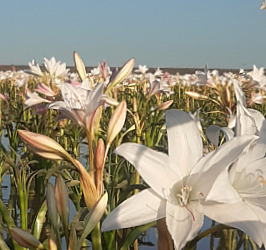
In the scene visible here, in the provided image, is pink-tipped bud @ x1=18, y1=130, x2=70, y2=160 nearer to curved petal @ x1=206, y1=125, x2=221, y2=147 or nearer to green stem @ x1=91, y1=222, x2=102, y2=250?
green stem @ x1=91, y1=222, x2=102, y2=250

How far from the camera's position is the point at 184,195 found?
2.86 feet

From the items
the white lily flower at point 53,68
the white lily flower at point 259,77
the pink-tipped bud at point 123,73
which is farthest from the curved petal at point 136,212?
the white lily flower at point 259,77

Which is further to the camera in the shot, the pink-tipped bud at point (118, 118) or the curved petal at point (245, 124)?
the pink-tipped bud at point (118, 118)

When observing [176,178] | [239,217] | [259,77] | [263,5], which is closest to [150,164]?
[176,178]

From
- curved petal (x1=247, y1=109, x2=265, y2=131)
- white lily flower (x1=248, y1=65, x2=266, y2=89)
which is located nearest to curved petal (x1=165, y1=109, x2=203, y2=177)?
curved petal (x1=247, y1=109, x2=265, y2=131)

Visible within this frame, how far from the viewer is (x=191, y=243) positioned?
0.97 m

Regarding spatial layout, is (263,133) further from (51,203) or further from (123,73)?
(123,73)

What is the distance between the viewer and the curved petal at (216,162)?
83cm

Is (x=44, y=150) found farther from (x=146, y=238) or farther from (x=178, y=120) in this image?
(x=146, y=238)

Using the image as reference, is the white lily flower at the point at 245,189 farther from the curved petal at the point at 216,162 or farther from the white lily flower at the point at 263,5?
the white lily flower at the point at 263,5

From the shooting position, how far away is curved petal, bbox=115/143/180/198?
852 mm

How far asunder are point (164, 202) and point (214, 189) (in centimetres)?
10

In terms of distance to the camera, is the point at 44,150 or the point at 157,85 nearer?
the point at 44,150

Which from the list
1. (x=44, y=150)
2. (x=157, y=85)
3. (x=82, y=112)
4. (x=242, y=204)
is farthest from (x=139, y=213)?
(x=157, y=85)
